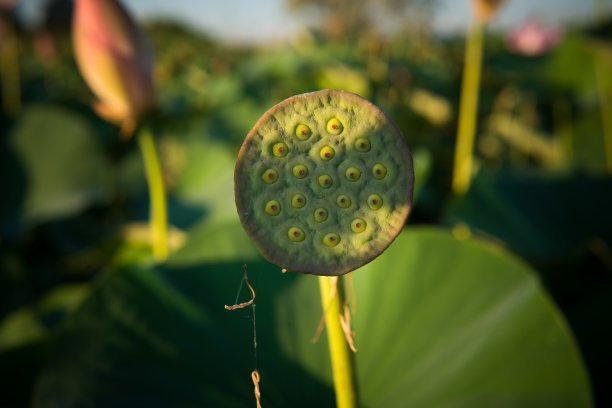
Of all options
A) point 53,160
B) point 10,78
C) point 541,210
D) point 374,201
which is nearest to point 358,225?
point 374,201

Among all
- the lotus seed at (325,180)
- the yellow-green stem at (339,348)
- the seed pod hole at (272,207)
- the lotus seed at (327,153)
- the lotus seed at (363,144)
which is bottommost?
the yellow-green stem at (339,348)

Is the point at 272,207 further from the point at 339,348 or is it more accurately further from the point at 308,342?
the point at 308,342

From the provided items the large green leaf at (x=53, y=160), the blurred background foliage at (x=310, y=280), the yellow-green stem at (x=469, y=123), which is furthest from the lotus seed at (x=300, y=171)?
the large green leaf at (x=53, y=160)

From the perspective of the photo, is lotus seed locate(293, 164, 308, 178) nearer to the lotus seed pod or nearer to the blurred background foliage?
the lotus seed pod

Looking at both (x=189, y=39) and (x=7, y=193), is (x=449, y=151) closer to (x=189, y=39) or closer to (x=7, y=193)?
(x=7, y=193)

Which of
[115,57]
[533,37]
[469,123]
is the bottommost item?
[469,123]

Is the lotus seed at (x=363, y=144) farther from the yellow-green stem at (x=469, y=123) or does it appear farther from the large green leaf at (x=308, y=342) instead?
the yellow-green stem at (x=469, y=123)
